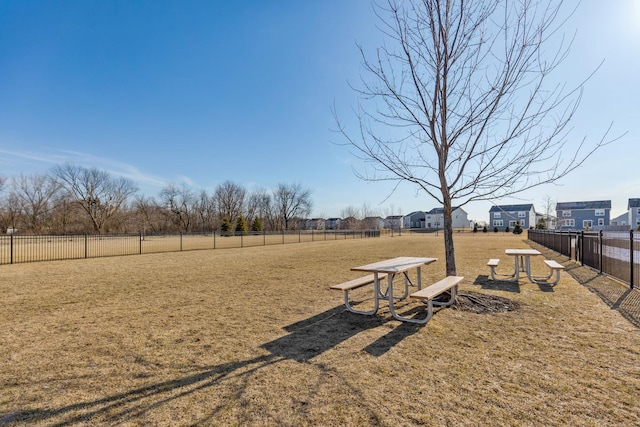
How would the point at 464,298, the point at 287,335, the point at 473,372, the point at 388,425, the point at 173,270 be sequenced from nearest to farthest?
the point at 388,425 → the point at 473,372 → the point at 287,335 → the point at 464,298 → the point at 173,270

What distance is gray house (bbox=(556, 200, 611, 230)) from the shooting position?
2196 inches

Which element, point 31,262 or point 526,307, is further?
point 31,262

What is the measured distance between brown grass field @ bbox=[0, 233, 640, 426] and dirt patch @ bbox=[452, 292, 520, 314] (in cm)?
14

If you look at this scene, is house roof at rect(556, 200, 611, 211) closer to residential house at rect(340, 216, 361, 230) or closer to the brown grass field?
residential house at rect(340, 216, 361, 230)

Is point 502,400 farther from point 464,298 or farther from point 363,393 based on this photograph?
point 464,298

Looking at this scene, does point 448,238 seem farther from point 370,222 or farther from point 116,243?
point 370,222

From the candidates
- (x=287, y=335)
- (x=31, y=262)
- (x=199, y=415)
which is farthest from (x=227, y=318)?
(x=31, y=262)

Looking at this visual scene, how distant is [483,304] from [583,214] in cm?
6927

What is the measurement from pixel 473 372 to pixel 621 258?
7.43 meters

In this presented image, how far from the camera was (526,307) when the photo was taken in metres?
5.43

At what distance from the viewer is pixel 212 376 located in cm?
306

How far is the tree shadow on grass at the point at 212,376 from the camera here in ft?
7.91

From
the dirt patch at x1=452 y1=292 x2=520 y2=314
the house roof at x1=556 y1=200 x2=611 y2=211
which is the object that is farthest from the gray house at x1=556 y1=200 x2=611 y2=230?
the dirt patch at x1=452 y1=292 x2=520 y2=314

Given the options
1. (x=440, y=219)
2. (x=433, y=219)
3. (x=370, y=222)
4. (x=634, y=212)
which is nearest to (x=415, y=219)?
(x=433, y=219)
